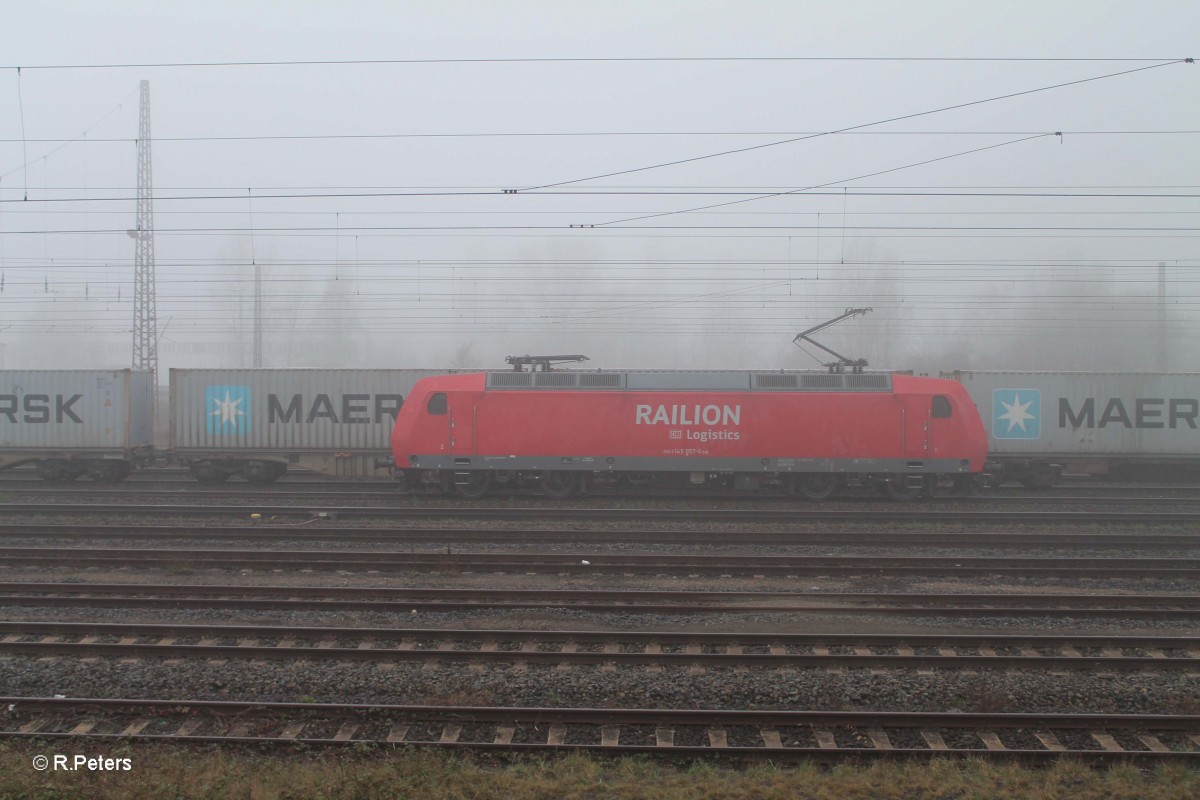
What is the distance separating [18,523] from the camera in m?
14.9

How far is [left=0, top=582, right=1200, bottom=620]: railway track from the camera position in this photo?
9.38 meters

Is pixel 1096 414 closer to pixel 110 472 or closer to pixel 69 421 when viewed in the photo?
pixel 110 472

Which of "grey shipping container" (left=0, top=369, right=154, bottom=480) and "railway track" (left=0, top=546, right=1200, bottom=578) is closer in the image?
"railway track" (left=0, top=546, right=1200, bottom=578)

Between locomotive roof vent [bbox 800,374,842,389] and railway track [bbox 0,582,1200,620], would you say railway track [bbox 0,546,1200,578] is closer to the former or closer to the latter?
railway track [bbox 0,582,1200,620]

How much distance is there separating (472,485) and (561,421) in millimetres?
2733

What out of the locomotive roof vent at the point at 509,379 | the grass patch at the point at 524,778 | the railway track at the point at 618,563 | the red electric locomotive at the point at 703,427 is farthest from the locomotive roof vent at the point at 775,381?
the grass patch at the point at 524,778

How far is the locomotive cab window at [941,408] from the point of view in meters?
17.7

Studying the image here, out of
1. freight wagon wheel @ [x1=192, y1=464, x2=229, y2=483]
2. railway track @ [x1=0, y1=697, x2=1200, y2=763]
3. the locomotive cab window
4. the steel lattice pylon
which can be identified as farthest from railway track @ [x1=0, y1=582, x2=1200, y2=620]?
the steel lattice pylon

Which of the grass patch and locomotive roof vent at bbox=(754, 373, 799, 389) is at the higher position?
locomotive roof vent at bbox=(754, 373, 799, 389)

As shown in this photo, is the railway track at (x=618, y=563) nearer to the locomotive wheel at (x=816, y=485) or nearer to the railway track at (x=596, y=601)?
the railway track at (x=596, y=601)

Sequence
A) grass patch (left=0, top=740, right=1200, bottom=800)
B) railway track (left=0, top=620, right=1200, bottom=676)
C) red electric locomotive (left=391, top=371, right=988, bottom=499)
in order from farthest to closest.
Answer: red electric locomotive (left=391, top=371, right=988, bottom=499) < railway track (left=0, top=620, right=1200, bottom=676) < grass patch (left=0, top=740, right=1200, bottom=800)

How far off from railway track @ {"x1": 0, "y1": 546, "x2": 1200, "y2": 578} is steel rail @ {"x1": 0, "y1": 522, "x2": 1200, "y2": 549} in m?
1.45

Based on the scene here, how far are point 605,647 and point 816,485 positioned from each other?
1148 centimetres

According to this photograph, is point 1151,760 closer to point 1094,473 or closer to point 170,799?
point 170,799
